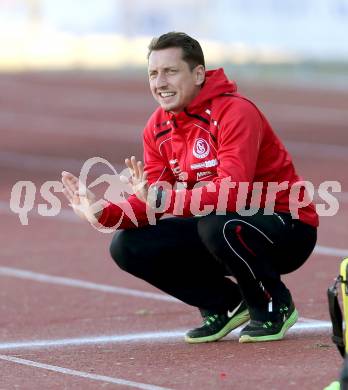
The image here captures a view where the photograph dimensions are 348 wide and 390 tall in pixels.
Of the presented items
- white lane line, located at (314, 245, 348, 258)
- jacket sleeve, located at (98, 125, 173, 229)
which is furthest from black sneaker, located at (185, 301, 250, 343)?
white lane line, located at (314, 245, 348, 258)

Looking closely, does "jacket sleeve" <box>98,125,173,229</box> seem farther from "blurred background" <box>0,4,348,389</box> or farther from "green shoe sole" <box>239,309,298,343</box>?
"green shoe sole" <box>239,309,298,343</box>

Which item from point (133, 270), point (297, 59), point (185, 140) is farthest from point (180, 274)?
point (297, 59)

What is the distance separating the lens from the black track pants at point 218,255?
20.9 feet

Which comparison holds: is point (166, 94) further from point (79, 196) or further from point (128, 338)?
point (128, 338)

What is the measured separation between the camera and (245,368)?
19.3 ft

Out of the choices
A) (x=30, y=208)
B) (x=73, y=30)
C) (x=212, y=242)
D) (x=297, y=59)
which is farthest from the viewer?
(x=73, y=30)

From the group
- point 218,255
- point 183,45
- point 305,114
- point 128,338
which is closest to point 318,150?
point 305,114

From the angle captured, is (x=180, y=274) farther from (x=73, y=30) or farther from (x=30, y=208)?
(x=73, y=30)

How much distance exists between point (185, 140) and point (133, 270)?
2.33ft

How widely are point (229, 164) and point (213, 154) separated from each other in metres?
0.26

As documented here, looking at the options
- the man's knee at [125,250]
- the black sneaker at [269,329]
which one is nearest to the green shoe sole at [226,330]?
the black sneaker at [269,329]

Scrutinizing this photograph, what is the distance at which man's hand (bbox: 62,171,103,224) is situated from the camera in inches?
244

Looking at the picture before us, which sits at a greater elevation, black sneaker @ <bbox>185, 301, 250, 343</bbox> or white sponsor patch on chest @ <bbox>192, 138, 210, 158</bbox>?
white sponsor patch on chest @ <bbox>192, 138, 210, 158</bbox>

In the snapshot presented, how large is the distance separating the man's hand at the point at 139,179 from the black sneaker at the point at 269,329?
0.84 m
